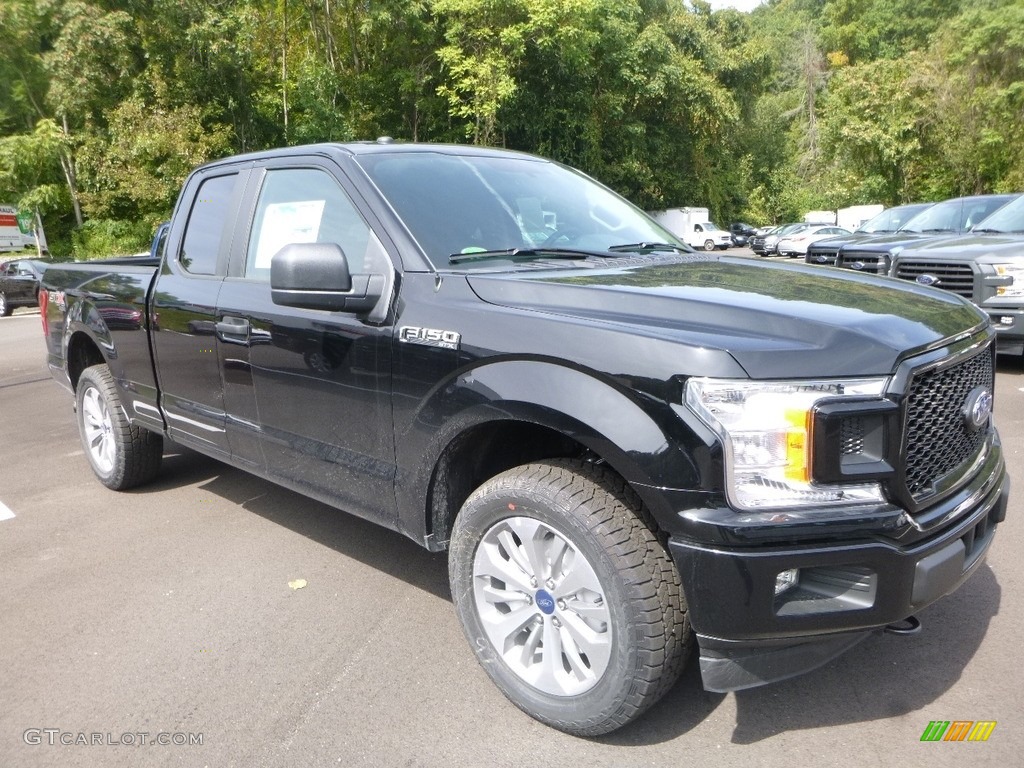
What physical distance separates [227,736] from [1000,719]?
2464mm

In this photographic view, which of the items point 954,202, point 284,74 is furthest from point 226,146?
point 954,202

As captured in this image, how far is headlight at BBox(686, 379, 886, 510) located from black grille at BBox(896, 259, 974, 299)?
20.6 ft

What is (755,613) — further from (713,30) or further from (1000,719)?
(713,30)

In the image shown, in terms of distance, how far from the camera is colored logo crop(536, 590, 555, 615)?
2.66 metres

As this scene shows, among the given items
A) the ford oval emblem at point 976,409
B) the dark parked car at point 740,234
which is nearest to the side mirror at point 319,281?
the ford oval emblem at point 976,409

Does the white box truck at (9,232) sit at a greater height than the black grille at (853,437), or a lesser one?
greater

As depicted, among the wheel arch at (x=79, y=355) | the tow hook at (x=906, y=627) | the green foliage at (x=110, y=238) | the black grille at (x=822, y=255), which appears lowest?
the tow hook at (x=906, y=627)

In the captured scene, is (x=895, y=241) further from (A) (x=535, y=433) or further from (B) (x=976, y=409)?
(A) (x=535, y=433)

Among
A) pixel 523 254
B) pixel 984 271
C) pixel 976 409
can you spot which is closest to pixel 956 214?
pixel 984 271

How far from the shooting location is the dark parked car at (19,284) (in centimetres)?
2028

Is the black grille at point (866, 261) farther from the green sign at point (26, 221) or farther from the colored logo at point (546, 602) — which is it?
the green sign at point (26, 221)

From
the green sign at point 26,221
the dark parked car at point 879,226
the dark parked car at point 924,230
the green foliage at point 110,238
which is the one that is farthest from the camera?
the green foliage at point 110,238

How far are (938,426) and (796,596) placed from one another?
70 cm

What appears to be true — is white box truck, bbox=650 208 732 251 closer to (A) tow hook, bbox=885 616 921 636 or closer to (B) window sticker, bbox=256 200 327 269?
(B) window sticker, bbox=256 200 327 269
